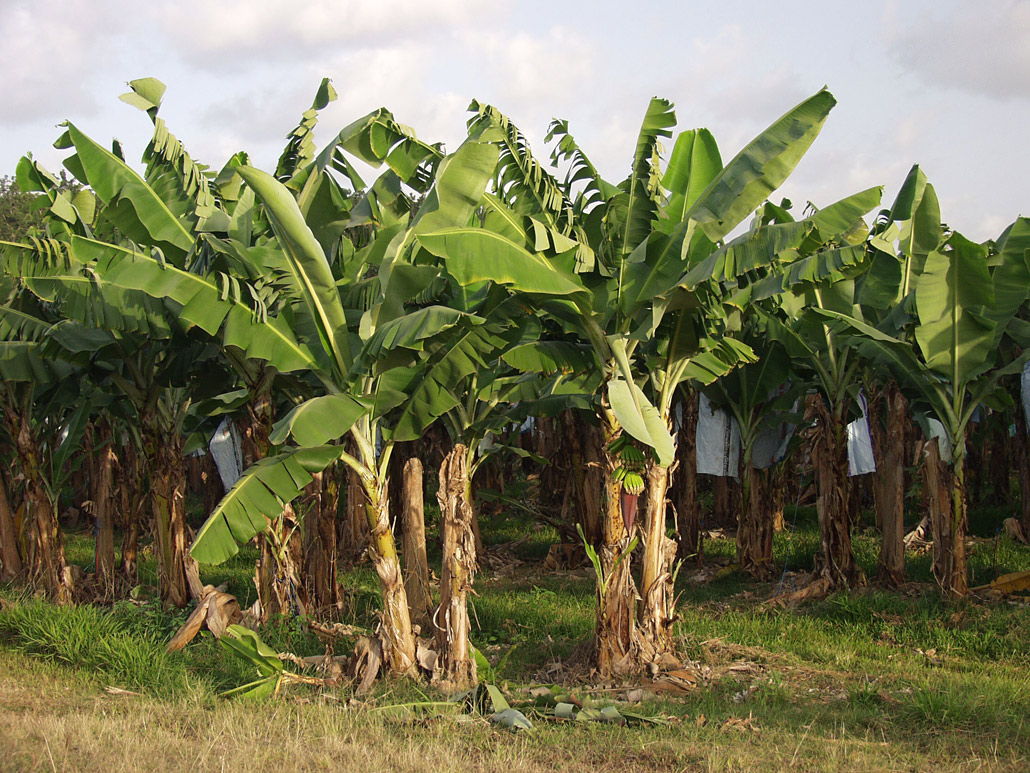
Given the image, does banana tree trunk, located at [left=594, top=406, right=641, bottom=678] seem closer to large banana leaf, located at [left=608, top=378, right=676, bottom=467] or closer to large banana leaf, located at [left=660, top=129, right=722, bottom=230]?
large banana leaf, located at [left=608, top=378, right=676, bottom=467]

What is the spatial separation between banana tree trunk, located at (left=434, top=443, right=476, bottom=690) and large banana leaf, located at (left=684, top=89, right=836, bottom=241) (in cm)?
274

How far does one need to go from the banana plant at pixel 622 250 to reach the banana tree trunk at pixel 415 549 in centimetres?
254

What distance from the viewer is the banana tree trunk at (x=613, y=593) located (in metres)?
7.61

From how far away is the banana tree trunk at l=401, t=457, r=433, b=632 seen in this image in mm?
9531

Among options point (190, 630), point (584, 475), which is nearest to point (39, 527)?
point (190, 630)

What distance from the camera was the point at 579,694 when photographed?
7113mm

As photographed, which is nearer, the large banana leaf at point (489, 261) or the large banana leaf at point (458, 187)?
the large banana leaf at point (489, 261)

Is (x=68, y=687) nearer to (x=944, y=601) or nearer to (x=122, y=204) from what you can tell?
(x=122, y=204)

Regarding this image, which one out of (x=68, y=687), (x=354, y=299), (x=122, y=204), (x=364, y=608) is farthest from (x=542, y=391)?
(x=68, y=687)

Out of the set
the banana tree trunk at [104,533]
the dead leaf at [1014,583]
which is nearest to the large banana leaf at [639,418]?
the dead leaf at [1014,583]

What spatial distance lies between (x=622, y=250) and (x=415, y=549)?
4048mm

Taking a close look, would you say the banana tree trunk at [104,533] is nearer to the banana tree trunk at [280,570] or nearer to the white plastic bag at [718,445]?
the banana tree trunk at [280,570]

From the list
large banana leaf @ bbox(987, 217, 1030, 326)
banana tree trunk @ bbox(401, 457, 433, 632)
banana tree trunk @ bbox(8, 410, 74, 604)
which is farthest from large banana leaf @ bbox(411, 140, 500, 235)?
banana tree trunk @ bbox(8, 410, 74, 604)

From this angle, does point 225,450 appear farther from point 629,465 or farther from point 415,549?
point 629,465
